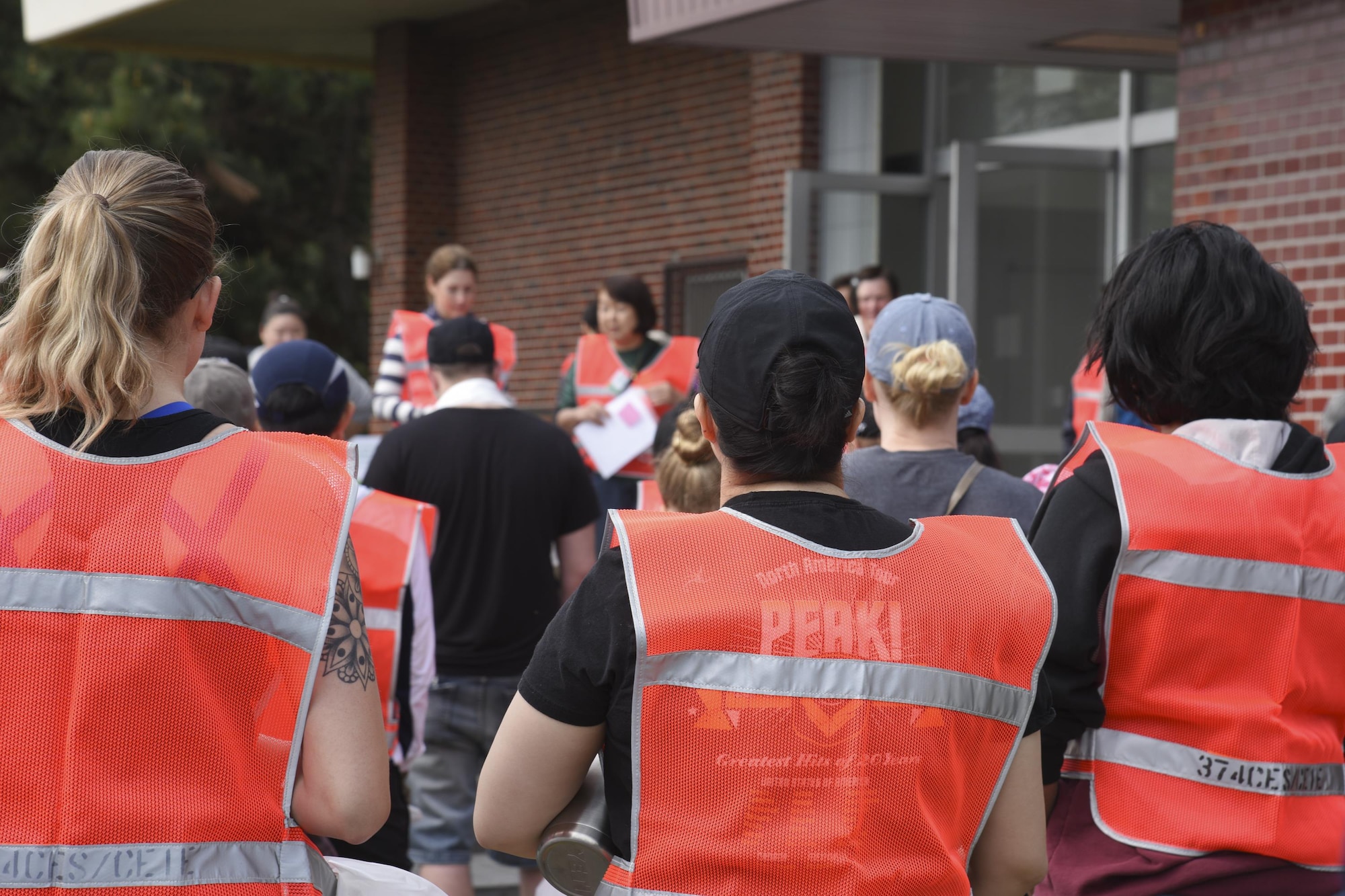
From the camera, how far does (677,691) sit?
6.32ft

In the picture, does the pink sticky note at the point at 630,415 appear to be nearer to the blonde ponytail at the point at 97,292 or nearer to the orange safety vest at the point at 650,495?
the orange safety vest at the point at 650,495

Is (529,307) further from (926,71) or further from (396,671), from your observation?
(396,671)

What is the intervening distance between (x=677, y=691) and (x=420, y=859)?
340cm

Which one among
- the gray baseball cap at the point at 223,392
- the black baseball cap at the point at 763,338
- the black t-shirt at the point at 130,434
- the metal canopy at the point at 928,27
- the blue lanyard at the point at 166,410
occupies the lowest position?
the gray baseball cap at the point at 223,392

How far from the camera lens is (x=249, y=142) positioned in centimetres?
2536

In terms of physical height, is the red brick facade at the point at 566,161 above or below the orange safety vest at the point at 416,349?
above

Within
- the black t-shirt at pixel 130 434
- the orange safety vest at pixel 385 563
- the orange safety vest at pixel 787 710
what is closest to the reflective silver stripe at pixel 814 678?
the orange safety vest at pixel 787 710

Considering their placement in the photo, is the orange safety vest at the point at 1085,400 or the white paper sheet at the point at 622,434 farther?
the white paper sheet at the point at 622,434

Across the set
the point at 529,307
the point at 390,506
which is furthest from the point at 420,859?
the point at 529,307

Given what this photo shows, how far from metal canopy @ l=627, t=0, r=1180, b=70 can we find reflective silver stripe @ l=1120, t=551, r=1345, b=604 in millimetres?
5766

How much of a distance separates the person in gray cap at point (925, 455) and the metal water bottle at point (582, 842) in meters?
1.54

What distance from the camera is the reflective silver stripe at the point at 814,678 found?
6.32ft

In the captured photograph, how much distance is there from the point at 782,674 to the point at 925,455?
5.33 feet

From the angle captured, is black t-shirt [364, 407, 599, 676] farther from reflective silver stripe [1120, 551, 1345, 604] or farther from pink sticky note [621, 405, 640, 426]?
reflective silver stripe [1120, 551, 1345, 604]
